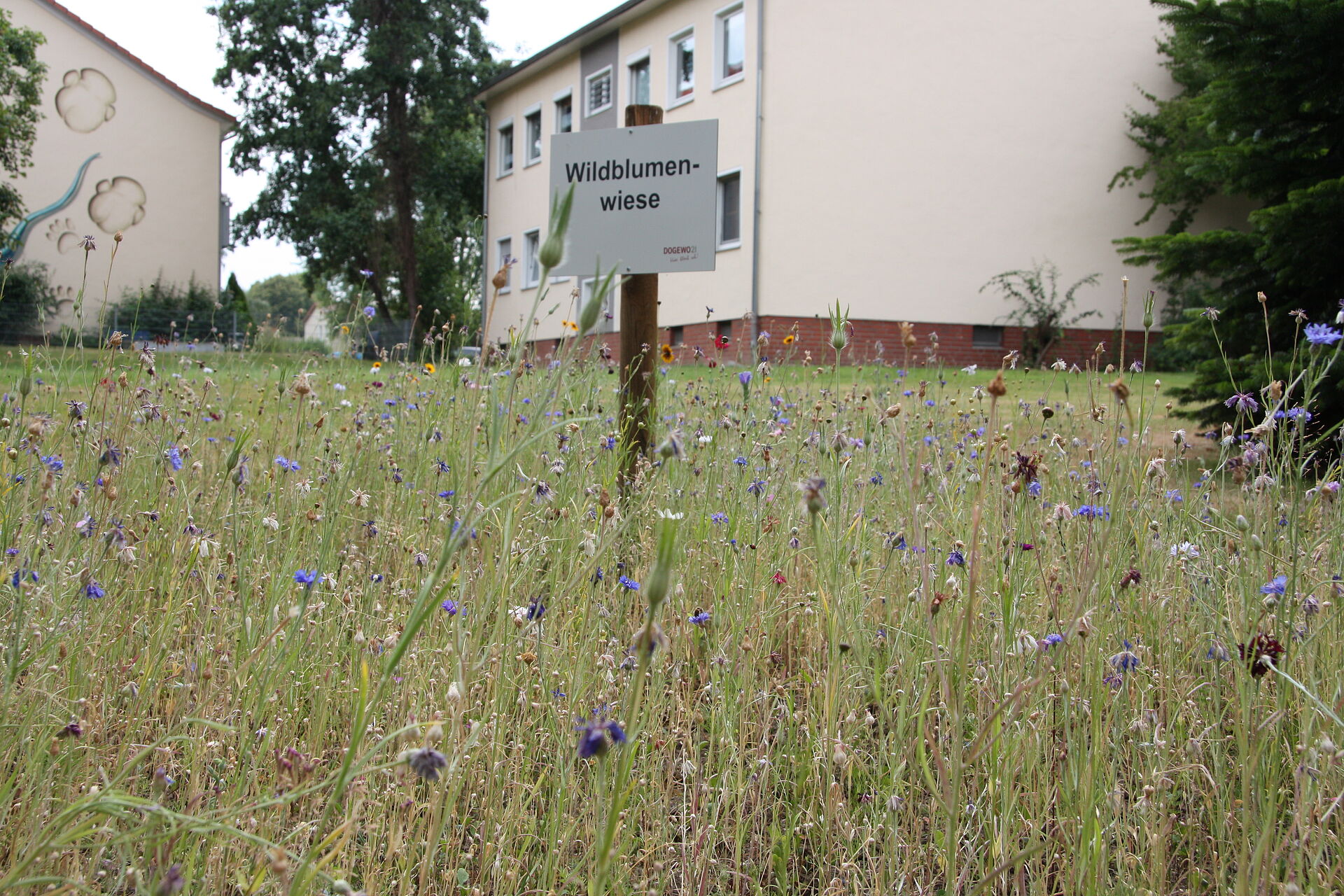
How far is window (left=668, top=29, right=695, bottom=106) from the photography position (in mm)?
16625

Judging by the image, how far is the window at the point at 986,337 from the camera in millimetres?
15672

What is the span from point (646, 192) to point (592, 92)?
691 inches

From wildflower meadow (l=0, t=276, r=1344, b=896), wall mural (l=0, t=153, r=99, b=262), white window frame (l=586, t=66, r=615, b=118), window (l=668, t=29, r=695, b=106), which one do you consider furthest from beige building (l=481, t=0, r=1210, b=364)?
wall mural (l=0, t=153, r=99, b=262)

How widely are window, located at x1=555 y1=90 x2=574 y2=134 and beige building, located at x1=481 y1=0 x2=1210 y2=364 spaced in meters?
4.81

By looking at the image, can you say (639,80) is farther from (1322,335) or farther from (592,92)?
(1322,335)

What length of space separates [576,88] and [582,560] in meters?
19.3

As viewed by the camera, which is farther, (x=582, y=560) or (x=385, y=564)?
(x=385, y=564)

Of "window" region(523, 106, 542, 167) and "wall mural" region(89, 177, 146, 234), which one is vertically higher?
"window" region(523, 106, 542, 167)

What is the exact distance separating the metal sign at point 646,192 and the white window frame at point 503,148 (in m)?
19.9

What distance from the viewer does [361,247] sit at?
24.7 metres

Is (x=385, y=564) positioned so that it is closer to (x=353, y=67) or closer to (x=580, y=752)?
(x=580, y=752)

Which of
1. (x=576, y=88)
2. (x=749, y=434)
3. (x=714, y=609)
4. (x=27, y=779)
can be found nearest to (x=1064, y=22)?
(x=576, y=88)

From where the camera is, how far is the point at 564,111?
20781 mm

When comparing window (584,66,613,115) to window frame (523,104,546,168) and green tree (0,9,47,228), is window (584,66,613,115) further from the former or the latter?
green tree (0,9,47,228)
